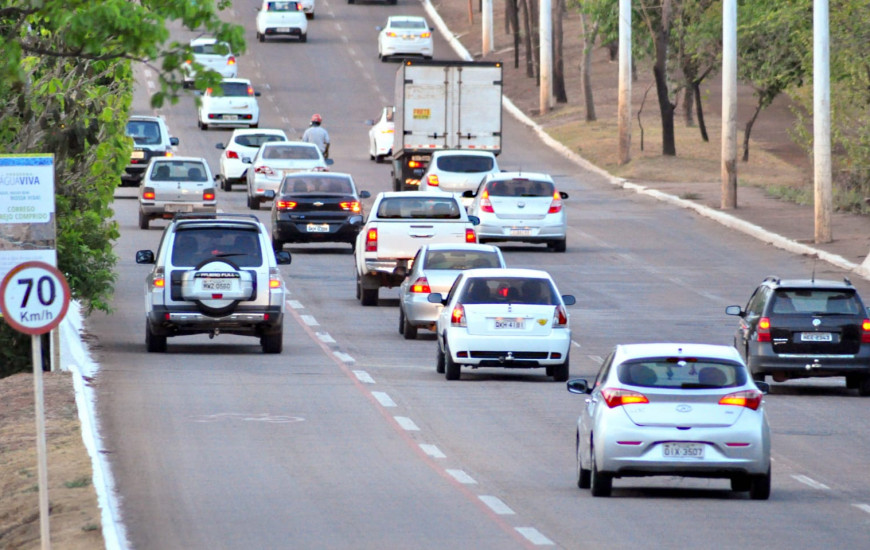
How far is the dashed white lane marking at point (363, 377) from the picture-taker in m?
23.6

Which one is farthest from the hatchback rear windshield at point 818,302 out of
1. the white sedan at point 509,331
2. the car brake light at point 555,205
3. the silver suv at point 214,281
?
the car brake light at point 555,205

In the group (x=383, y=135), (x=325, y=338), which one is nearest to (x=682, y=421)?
(x=325, y=338)

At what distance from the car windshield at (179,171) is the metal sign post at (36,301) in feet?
104

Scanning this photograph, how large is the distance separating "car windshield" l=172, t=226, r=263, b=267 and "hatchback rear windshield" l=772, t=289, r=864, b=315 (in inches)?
270

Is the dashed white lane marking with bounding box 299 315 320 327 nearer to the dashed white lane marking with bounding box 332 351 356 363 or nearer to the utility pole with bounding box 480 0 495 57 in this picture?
the dashed white lane marking with bounding box 332 351 356 363

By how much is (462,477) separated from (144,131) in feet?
127

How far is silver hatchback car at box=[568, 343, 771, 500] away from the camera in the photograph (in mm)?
14969

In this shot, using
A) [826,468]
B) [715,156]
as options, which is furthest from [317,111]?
[826,468]

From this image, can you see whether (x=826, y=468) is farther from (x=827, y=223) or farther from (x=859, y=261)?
(x=827, y=223)

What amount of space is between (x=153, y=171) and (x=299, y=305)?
483 inches

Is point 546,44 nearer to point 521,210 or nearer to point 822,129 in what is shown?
point 822,129

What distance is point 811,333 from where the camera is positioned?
23.7 m

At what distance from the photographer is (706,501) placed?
15484mm

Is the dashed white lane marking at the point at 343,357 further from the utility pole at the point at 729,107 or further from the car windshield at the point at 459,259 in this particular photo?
the utility pole at the point at 729,107
